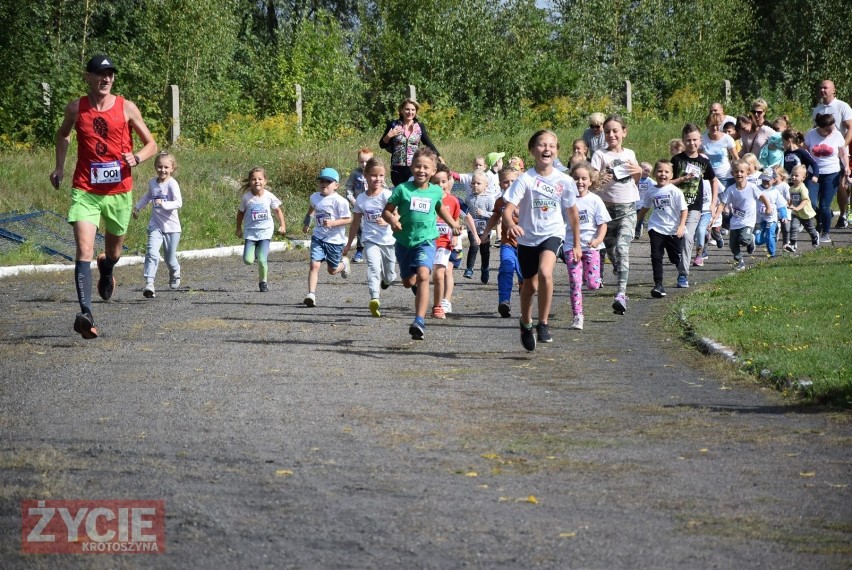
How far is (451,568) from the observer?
208 inches

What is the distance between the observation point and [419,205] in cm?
1255

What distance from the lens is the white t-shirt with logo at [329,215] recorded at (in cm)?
1598

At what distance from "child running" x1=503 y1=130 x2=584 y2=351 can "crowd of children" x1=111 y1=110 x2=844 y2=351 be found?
11 mm

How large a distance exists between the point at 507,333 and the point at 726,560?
7.70 m

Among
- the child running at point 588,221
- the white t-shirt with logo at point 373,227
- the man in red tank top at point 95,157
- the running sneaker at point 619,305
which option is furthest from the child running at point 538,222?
the man in red tank top at point 95,157

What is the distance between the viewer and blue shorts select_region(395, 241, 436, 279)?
12414mm

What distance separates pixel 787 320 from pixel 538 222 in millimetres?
2874

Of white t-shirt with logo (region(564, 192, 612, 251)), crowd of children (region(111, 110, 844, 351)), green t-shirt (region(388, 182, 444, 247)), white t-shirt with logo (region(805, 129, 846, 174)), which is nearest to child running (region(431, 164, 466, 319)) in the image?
crowd of children (region(111, 110, 844, 351))

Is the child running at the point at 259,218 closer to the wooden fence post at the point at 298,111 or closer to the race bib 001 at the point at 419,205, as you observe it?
the race bib 001 at the point at 419,205

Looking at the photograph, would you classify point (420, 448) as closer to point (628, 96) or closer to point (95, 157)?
point (95, 157)

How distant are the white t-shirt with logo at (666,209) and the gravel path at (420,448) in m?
3.66

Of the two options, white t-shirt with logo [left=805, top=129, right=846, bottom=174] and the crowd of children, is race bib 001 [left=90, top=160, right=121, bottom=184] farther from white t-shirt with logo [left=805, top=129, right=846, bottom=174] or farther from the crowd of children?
white t-shirt with logo [left=805, top=129, right=846, bottom=174]

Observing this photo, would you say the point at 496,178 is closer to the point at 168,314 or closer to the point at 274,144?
the point at 168,314

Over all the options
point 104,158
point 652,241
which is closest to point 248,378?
point 104,158
